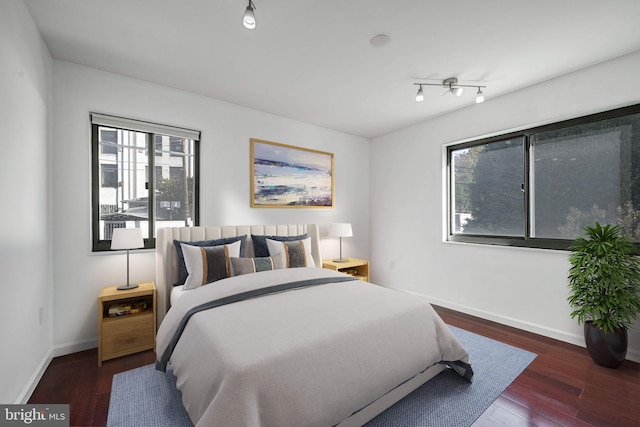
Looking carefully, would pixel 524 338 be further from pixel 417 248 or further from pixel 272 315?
pixel 272 315

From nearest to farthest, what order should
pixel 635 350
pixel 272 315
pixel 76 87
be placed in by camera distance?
pixel 272 315, pixel 635 350, pixel 76 87

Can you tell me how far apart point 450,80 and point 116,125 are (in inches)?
132

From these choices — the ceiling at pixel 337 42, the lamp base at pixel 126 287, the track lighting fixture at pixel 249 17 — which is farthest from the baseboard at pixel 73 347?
the track lighting fixture at pixel 249 17

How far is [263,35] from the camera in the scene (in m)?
2.13

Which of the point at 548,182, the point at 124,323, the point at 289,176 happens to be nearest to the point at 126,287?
the point at 124,323

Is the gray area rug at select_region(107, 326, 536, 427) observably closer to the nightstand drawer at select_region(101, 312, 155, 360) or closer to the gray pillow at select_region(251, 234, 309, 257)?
the nightstand drawer at select_region(101, 312, 155, 360)

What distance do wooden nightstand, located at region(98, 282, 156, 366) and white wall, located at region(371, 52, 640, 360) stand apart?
335cm

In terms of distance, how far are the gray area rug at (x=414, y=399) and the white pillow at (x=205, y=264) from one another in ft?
2.47

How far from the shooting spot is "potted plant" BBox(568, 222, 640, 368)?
2205 mm

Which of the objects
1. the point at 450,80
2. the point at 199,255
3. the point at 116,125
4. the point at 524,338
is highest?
the point at 450,80

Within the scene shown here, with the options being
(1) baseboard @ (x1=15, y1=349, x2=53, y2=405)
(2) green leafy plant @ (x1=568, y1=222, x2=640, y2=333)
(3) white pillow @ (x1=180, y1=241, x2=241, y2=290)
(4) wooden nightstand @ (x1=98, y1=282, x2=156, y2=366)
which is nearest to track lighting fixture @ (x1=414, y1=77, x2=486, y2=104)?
(2) green leafy plant @ (x1=568, y1=222, x2=640, y2=333)

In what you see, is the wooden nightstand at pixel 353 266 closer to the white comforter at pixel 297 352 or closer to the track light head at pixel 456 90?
the white comforter at pixel 297 352

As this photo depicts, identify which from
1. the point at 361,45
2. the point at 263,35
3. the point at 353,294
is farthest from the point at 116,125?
the point at 353,294

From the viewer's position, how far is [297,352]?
55.8 inches
